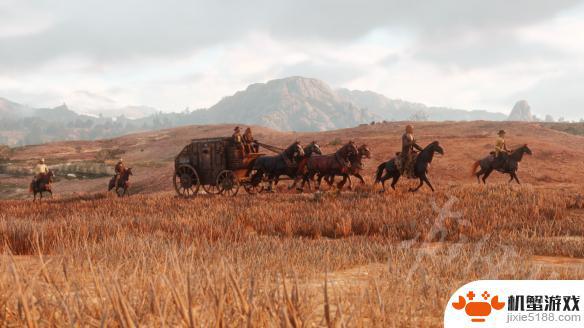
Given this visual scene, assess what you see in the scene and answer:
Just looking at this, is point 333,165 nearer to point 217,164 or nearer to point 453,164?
point 217,164

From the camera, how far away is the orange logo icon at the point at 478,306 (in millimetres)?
2598

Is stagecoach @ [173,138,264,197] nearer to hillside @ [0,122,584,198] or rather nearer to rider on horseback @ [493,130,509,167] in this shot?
hillside @ [0,122,584,198]

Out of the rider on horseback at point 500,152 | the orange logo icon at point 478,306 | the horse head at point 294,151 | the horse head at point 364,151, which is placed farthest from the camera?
the rider on horseback at point 500,152

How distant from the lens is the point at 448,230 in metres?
8.17

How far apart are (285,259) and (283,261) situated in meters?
0.09

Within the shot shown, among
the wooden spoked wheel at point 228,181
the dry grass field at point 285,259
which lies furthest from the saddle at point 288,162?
the dry grass field at point 285,259

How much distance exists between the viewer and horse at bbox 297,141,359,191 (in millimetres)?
15961


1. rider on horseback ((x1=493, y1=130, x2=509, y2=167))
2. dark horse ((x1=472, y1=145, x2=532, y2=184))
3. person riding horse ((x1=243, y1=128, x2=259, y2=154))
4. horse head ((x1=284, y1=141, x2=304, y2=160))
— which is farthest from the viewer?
rider on horseback ((x1=493, y1=130, x2=509, y2=167))

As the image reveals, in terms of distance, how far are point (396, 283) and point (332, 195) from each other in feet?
34.7

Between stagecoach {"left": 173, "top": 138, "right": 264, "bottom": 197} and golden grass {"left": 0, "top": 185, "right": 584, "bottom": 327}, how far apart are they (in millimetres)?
3402

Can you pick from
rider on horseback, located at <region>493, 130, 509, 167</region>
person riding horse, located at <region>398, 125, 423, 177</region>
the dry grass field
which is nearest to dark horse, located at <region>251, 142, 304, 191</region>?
the dry grass field

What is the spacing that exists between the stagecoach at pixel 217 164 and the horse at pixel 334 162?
7.24 feet

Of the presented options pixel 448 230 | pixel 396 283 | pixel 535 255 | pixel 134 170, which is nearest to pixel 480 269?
pixel 396 283

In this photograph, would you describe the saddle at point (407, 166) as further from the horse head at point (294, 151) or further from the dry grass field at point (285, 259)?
the horse head at point (294, 151)
